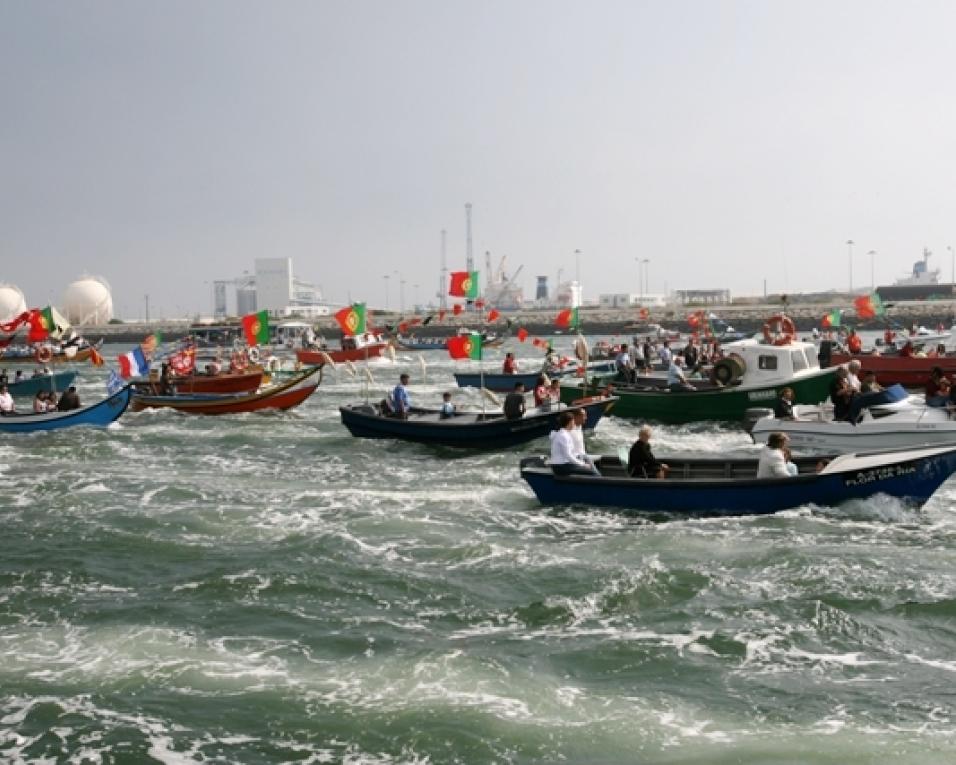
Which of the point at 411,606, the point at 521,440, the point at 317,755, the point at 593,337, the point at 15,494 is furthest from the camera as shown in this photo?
the point at 593,337

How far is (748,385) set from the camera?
98.0ft

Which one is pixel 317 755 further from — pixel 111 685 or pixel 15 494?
pixel 15 494

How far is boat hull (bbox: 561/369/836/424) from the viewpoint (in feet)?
96.9

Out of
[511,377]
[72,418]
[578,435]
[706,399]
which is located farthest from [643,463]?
[511,377]

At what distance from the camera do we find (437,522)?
18219 mm

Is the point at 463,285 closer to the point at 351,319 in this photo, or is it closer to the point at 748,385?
the point at 351,319

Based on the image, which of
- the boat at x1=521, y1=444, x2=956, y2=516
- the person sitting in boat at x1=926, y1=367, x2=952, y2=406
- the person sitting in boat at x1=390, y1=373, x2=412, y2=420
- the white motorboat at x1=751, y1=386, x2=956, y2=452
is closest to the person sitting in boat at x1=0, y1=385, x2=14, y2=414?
the person sitting in boat at x1=390, y1=373, x2=412, y2=420

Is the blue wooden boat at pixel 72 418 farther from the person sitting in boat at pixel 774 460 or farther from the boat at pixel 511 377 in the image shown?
the person sitting in boat at pixel 774 460

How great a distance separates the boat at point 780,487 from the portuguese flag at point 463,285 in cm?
1628

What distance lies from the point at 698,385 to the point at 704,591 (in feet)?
61.1

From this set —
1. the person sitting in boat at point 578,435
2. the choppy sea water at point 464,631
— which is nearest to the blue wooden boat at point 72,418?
the choppy sea water at point 464,631

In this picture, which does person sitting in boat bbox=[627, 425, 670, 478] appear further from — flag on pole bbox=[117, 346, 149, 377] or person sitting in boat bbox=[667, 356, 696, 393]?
flag on pole bbox=[117, 346, 149, 377]

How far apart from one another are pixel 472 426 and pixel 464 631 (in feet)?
44.5

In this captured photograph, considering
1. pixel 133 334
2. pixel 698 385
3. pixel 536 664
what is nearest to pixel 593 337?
pixel 133 334
